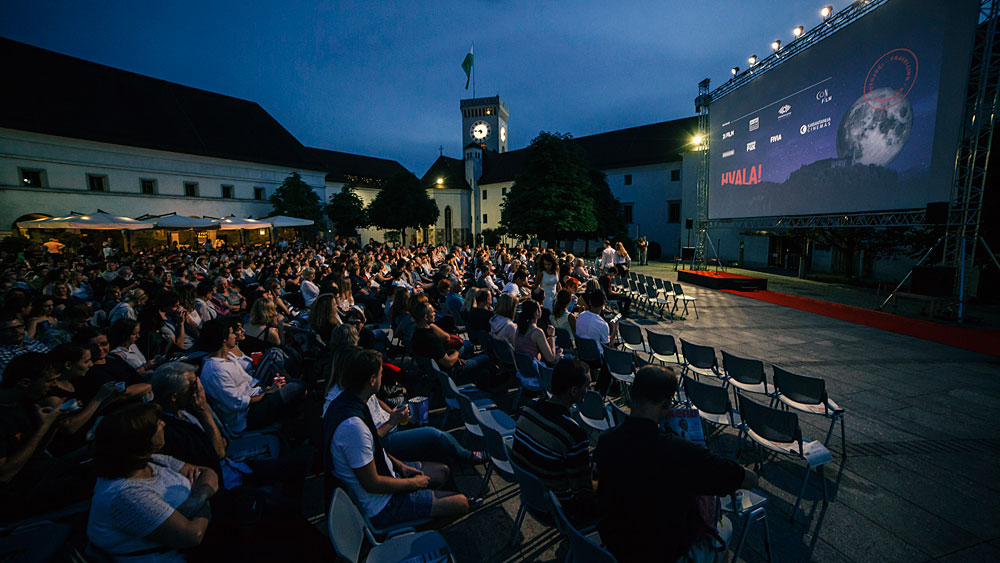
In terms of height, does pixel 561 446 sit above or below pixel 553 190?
below

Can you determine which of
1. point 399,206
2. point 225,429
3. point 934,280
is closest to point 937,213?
point 934,280

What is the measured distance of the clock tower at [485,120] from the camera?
59.6 meters

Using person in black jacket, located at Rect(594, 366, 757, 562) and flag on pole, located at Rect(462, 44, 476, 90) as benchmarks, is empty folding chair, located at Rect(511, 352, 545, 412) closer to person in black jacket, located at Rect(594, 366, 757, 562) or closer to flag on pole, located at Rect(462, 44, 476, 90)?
person in black jacket, located at Rect(594, 366, 757, 562)

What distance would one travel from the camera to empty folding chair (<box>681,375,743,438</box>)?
385 cm

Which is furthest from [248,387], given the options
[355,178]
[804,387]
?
[355,178]

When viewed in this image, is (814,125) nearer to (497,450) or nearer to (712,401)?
(712,401)

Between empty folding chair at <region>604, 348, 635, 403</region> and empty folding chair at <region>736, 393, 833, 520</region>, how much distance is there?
→ 150 centimetres

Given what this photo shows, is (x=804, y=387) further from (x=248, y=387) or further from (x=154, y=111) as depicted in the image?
(x=154, y=111)

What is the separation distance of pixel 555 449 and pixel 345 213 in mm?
41985

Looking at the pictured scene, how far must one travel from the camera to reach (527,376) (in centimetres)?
492

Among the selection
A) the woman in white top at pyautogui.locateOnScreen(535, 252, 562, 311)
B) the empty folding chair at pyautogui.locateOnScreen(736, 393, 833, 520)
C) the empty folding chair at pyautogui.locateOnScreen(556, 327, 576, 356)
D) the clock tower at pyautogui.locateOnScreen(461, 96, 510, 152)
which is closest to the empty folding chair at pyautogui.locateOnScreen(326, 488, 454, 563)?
the empty folding chair at pyautogui.locateOnScreen(736, 393, 833, 520)


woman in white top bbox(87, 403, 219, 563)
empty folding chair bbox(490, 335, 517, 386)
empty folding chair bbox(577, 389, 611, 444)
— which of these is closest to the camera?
woman in white top bbox(87, 403, 219, 563)

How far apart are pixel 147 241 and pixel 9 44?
49.2 ft

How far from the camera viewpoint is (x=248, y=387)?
3.68 meters
